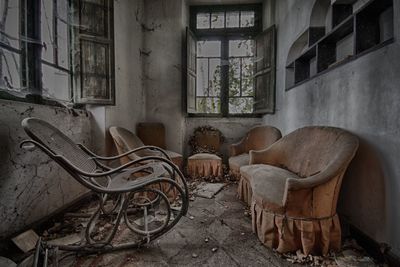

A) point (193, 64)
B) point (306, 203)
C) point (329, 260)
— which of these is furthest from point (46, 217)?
point (193, 64)

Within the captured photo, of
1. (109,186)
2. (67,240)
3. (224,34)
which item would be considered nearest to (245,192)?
(109,186)

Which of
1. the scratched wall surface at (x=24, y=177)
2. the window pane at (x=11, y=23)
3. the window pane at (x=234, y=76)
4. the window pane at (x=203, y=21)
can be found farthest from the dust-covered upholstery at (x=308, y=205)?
the window pane at (x=203, y=21)

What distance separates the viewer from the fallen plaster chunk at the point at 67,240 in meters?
1.73

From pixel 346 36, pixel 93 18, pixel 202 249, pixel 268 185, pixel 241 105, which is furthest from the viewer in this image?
pixel 241 105

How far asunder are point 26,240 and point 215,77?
3990 millimetres

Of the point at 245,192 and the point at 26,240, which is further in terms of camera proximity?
the point at 245,192

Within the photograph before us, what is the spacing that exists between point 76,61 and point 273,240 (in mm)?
2727

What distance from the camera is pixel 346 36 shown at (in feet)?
6.95

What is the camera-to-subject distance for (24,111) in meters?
1.79

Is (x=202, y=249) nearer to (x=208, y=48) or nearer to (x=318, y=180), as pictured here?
(x=318, y=180)

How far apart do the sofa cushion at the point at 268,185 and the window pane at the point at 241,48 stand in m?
3.04

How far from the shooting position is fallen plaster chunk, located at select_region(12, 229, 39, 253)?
1589 millimetres

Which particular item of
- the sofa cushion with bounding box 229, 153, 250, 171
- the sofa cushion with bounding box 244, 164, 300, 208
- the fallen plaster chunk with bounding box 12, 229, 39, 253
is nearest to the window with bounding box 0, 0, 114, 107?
the fallen plaster chunk with bounding box 12, 229, 39, 253

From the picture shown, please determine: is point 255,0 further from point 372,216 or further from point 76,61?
point 372,216
